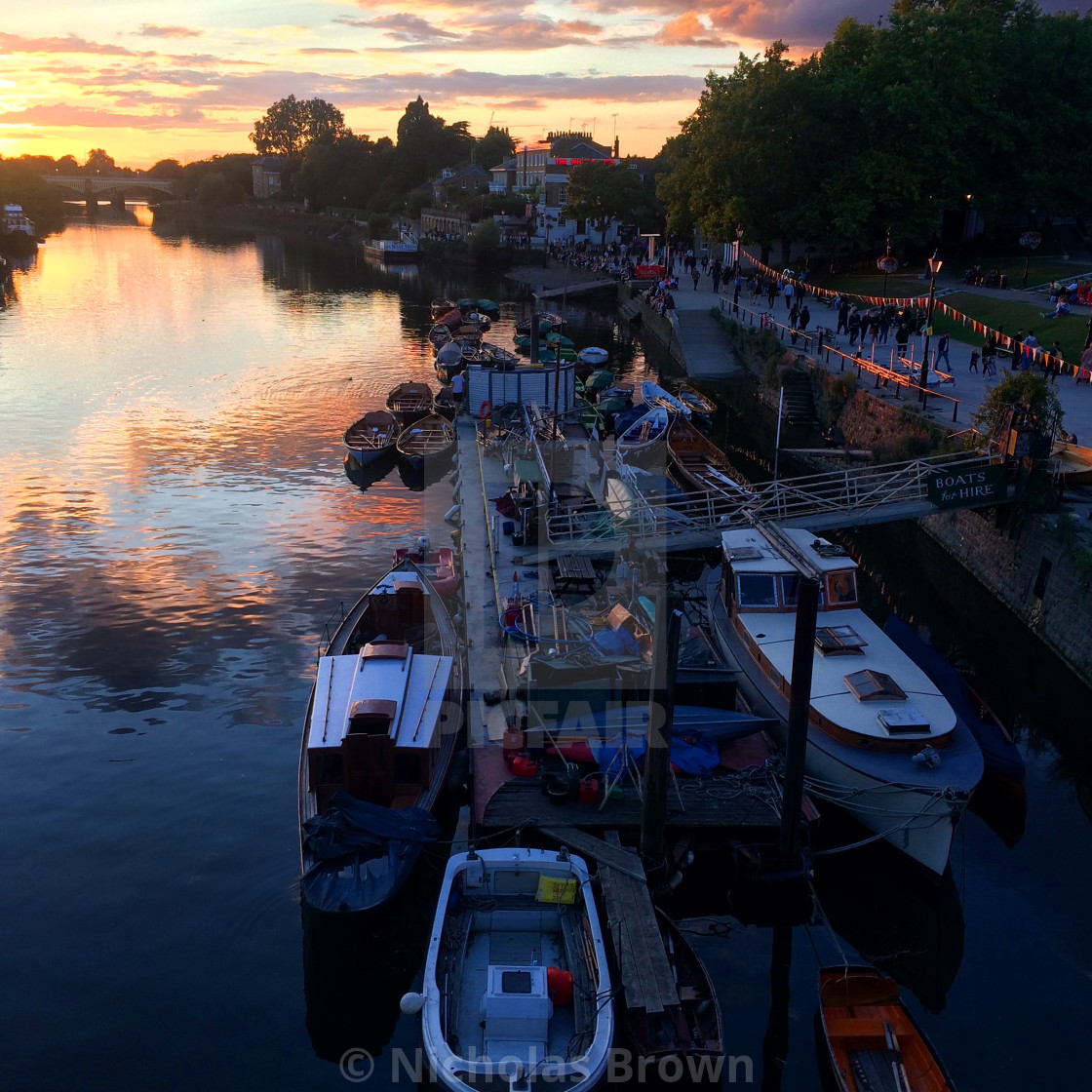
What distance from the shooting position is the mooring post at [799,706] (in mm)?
15734

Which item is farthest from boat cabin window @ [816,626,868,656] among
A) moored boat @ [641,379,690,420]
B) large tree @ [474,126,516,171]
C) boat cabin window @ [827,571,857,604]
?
large tree @ [474,126,516,171]

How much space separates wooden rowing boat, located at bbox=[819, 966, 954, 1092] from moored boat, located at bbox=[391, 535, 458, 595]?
48.4 ft

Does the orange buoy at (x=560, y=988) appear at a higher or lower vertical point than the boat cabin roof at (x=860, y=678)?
lower

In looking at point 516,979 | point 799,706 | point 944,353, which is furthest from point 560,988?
point 944,353

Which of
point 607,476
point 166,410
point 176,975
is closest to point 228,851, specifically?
point 176,975

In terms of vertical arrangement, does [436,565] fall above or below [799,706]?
→ below

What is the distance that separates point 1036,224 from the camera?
67.9 meters

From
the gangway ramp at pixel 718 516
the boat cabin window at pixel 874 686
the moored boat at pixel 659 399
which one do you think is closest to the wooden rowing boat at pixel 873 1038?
the boat cabin window at pixel 874 686

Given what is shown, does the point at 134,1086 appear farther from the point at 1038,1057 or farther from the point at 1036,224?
the point at 1036,224

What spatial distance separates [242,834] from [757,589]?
469 inches

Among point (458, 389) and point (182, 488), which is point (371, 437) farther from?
point (182, 488)

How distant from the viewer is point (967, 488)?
27.4 meters

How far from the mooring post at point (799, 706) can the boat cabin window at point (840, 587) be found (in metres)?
6.55

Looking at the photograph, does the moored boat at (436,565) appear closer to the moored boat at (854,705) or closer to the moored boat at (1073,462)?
the moored boat at (854,705)
